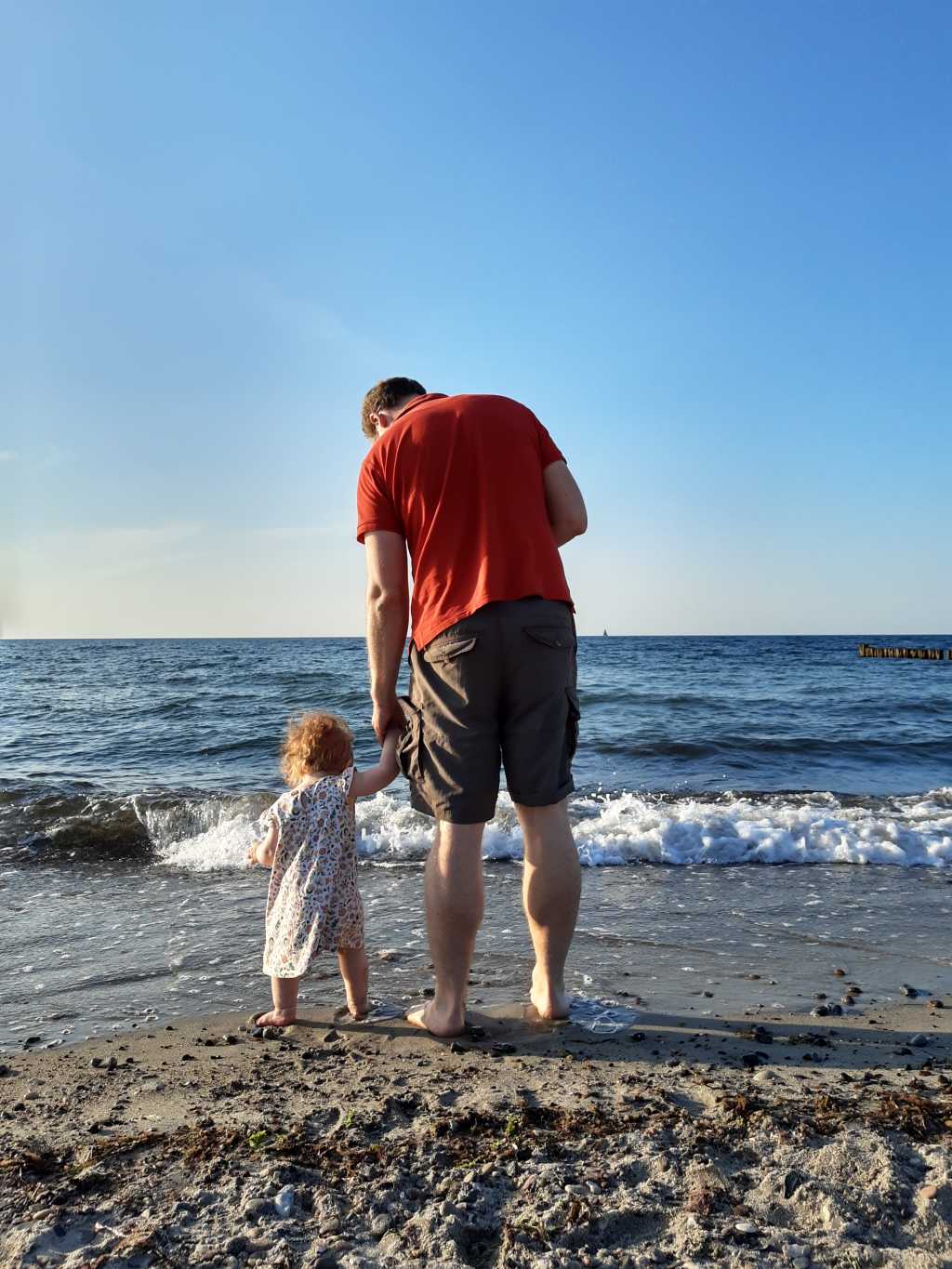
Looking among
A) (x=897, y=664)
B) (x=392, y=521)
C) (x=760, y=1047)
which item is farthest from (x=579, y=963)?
(x=897, y=664)

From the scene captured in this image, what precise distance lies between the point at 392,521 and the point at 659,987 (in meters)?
2.07

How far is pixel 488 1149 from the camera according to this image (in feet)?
6.63

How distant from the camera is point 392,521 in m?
2.97

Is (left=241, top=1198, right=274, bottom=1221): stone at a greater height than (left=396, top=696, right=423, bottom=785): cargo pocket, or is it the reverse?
(left=396, top=696, right=423, bottom=785): cargo pocket

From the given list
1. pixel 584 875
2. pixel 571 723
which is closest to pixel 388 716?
pixel 571 723

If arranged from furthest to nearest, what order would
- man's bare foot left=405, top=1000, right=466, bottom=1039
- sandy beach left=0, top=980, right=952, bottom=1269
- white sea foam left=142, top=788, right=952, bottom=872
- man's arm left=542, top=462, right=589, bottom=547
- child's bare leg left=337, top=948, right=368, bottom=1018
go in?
white sea foam left=142, top=788, right=952, bottom=872, child's bare leg left=337, top=948, right=368, bottom=1018, man's arm left=542, top=462, right=589, bottom=547, man's bare foot left=405, top=1000, right=466, bottom=1039, sandy beach left=0, top=980, right=952, bottom=1269

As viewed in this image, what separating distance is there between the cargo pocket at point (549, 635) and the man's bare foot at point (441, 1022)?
1258 mm

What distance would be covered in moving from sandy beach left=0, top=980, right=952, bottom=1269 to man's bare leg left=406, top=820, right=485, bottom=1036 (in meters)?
0.12

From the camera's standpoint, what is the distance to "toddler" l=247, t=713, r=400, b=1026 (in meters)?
3.08

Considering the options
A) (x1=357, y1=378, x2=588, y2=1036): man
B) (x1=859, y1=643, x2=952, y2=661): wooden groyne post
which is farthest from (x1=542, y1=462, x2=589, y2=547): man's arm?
(x1=859, y1=643, x2=952, y2=661): wooden groyne post

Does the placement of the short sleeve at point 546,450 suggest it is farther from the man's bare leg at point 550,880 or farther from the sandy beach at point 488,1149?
the sandy beach at point 488,1149

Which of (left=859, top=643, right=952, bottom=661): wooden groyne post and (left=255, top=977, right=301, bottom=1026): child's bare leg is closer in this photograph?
(left=255, top=977, right=301, bottom=1026): child's bare leg

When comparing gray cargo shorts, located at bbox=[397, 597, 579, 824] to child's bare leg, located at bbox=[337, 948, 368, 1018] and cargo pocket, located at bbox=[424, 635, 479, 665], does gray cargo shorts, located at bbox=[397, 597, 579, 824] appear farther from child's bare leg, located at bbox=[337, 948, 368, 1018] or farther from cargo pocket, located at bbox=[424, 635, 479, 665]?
child's bare leg, located at bbox=[337, 948, 368, 1018]

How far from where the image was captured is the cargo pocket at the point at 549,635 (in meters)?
2.76
